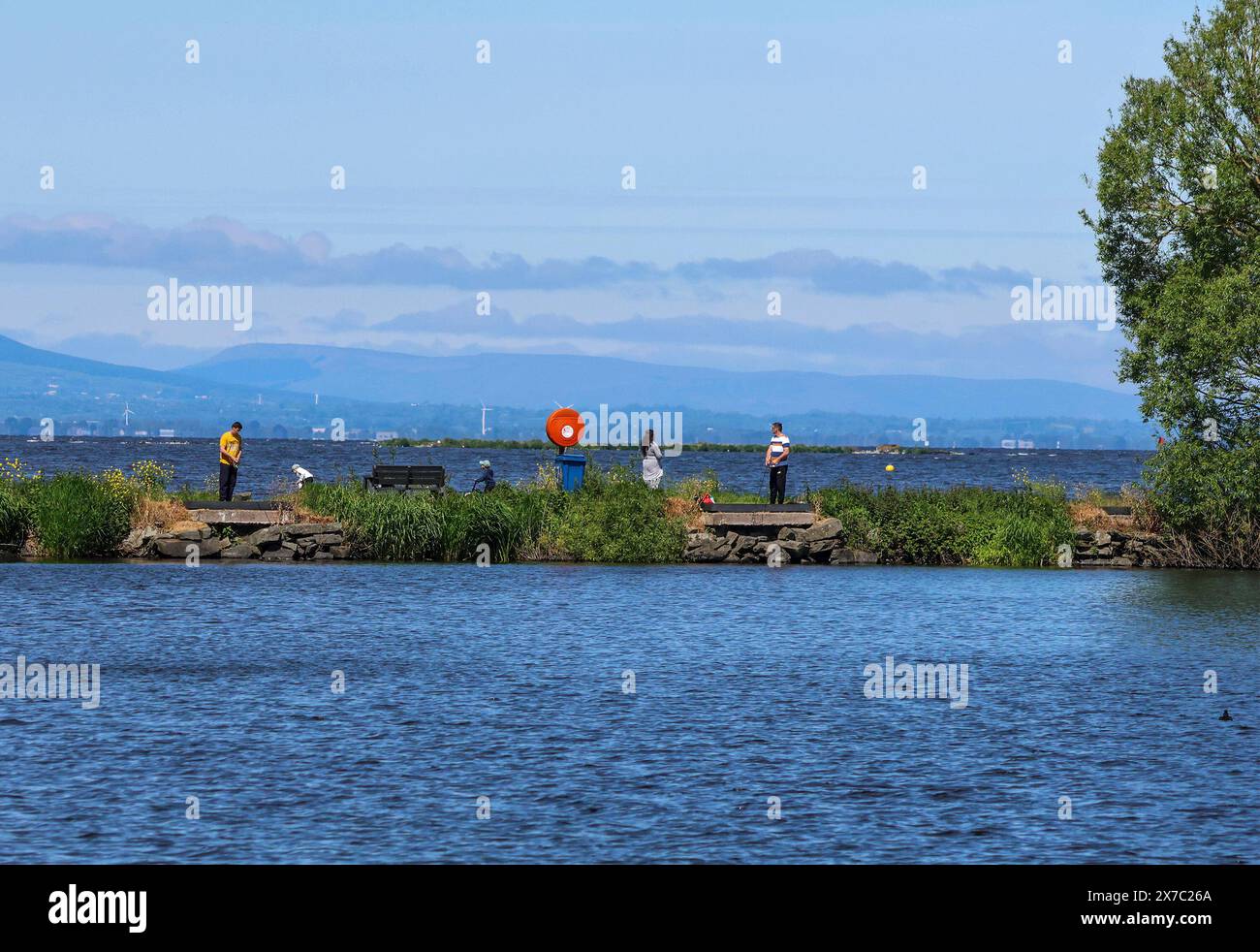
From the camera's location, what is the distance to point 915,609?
26078mm

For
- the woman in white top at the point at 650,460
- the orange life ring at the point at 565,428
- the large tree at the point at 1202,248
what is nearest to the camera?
the large tree at the point at 1202,248

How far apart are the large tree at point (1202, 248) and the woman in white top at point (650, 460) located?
11.1 meters

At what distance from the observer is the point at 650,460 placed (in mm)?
38812

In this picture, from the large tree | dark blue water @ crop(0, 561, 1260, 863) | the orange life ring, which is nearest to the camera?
dark blue water @ crop(0, 561, 1260, 863)

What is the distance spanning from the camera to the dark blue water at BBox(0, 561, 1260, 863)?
11109 millimetres

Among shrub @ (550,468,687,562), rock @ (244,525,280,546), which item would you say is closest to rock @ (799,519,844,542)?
shrub @ (550,468,687,562)

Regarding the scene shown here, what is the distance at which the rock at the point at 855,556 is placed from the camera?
3509 cm

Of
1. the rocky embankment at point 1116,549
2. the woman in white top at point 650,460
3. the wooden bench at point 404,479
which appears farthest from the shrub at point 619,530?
the rocky embankment at point 1116,549

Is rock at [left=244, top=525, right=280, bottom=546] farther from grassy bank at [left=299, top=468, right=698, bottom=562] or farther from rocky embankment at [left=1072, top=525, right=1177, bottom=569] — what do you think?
rocky embankment at [left=1072, top=525, right=1177, bottom=569]

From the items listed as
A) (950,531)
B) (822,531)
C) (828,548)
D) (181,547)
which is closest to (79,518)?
(181,547)

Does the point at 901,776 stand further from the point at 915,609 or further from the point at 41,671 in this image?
the point at 915,609

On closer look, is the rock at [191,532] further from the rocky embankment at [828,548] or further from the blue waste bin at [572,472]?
the rocky embankment at [828,548]

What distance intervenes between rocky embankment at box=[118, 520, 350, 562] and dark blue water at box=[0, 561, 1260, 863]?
618 centimetres
